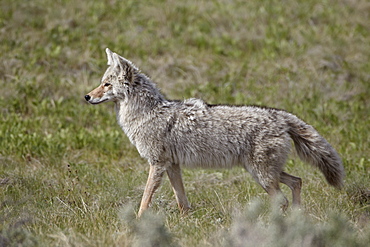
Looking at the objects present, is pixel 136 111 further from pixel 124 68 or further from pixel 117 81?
pixel 124 68

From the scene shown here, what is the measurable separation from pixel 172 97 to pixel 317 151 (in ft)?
18.0

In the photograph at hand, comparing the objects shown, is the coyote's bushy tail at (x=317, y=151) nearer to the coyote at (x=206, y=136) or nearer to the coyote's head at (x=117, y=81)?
the coyote at (x=206, y=136)

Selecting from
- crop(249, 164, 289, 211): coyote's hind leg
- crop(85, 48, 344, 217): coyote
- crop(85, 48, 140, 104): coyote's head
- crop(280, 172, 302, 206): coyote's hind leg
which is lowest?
crop(280, 172, 302, 206): coyote's hind leg

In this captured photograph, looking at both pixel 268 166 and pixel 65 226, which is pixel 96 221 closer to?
pixel 65 226

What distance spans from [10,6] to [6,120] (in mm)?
4885

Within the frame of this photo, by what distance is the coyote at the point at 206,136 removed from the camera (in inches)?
240

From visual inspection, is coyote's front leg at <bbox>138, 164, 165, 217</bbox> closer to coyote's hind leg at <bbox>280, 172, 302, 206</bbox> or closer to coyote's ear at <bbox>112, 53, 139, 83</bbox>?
coyote's ear at <bbox>112, 53, 139, 83</bbox>

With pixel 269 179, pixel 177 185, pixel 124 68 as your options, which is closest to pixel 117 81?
pixel 124 68

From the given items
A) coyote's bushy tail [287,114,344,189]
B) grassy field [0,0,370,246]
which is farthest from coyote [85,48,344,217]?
grassy field [0,0,370,246]

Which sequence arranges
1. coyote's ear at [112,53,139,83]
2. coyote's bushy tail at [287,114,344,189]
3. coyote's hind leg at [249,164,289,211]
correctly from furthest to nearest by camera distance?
coyote's ear at [112,53,139,83] < coyote's bushy tail at [287,114,344,189] < coyote's hind leg at [249,164,289,211]

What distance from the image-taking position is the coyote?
20.0 ft

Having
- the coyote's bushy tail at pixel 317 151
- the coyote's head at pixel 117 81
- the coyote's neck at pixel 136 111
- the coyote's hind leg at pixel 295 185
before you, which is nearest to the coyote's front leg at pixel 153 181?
the coyote's neck at pixel 136 111

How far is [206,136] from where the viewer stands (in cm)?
633

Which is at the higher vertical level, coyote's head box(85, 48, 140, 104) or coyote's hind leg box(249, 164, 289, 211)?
coyote's head box(85, 48, 140, 104)
